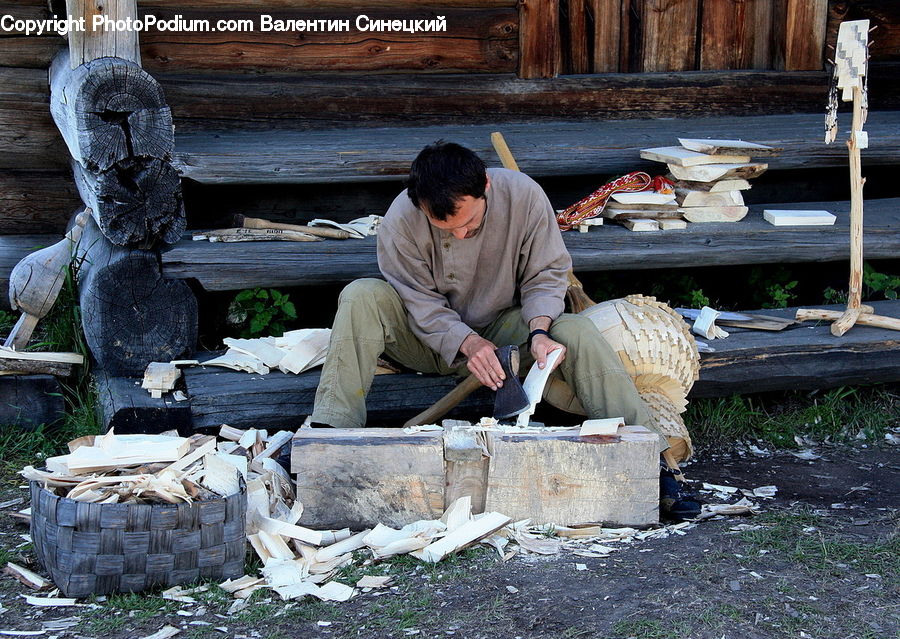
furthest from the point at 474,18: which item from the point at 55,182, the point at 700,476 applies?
the point at 700,476

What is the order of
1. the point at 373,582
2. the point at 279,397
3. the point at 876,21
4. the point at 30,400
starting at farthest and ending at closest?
the point at 876,21 → the point at 30,400 → the point at 279,397 → the point at 373,582

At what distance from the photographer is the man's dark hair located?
365cm

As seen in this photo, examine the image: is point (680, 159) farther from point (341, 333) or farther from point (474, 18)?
point (341, 333)

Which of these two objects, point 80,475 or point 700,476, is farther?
point 700,476

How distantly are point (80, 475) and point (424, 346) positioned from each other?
1.43m

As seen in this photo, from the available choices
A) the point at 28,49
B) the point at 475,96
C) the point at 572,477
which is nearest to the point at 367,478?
the point at 572,477

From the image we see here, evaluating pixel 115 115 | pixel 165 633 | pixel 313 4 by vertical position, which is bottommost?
pixel 165 633

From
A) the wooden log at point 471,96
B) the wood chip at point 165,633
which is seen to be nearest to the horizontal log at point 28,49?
the wooden log at point 471,96

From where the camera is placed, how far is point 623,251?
16.5 feet

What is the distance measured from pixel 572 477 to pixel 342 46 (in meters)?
2.90

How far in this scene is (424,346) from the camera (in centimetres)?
421

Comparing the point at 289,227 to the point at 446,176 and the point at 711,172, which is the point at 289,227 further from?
the point at 711,172

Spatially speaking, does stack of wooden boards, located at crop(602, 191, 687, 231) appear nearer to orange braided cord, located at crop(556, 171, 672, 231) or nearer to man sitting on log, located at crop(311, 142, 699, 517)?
orange braided cord, located at crop(556, 171, 672, 231)

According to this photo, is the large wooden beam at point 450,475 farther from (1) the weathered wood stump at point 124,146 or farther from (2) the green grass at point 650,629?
(1) the weathered wood stump at point 124,146
